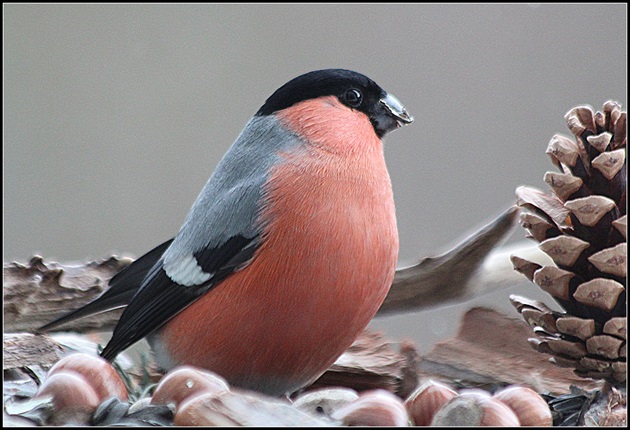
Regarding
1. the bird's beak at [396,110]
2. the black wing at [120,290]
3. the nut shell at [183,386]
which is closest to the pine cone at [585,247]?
the bird's beak at [396,110]

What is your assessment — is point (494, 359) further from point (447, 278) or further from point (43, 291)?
point (43, 291)

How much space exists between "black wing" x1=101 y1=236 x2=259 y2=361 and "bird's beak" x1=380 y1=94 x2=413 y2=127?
0.23 meters

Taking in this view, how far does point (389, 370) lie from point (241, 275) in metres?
0.20

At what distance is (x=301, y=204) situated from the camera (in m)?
0.75

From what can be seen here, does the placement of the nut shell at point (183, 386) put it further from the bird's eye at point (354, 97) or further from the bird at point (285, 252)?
the bird's eye at point (354, 97)

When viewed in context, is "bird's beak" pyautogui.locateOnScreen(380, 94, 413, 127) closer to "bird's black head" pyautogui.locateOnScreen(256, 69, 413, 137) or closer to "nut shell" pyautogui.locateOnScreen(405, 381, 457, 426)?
"bird's black head" pyautogui.locateOnScreen(256, 69, 413, 137)

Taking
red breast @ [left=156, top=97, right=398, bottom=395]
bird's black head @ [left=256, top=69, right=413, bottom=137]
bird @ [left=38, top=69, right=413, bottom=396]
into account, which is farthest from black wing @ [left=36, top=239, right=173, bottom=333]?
bird's black head @ [left=256, top=69, right=413, bottom=137]

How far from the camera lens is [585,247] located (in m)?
0.70

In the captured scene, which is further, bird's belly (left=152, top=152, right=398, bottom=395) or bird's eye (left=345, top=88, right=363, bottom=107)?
bird's eye (left=345, top=88, right=363, bottom=107)

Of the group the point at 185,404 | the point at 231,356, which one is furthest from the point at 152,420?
the point at 231,356

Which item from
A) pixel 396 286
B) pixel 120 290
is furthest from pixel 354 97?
pixel 120 290

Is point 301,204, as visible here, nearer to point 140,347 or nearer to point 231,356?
point 231,356

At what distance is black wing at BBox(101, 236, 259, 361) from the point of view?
771 mm

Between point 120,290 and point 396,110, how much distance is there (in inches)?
15.0
